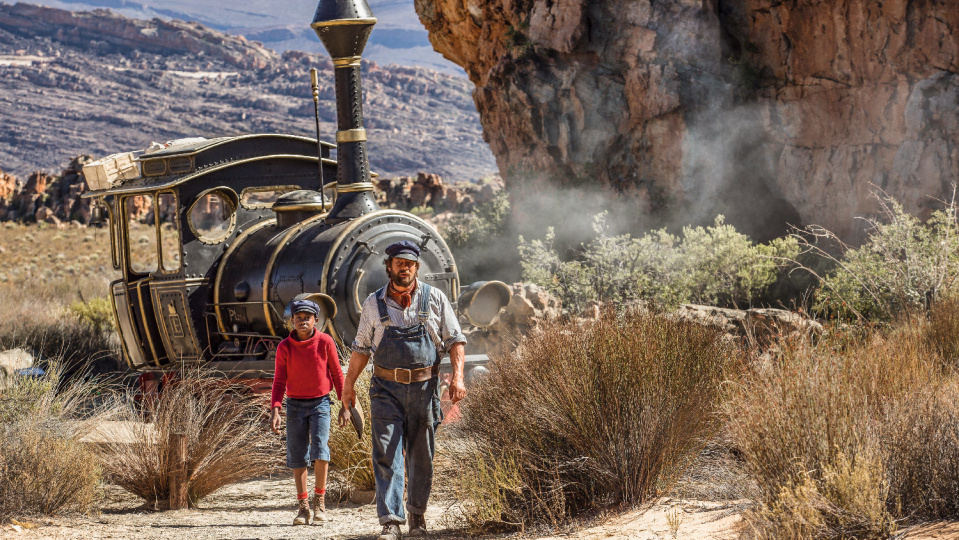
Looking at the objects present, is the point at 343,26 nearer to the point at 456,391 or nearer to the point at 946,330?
the point at 456,391

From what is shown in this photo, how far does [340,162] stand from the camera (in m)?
10.7

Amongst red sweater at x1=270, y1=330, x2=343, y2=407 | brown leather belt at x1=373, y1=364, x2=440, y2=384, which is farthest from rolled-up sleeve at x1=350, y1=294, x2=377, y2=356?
red sweater at x1=270, y1=330, x2=343, y2=407

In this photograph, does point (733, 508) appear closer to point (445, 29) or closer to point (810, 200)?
point (810, 200)

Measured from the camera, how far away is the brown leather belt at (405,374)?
6.20 metres

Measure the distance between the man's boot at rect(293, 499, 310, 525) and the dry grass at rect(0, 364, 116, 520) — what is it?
5.82ft

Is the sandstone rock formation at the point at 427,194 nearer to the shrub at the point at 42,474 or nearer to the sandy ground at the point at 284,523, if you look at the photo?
the sandy ground at the point at 284,523

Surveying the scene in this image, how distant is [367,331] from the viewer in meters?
6.33

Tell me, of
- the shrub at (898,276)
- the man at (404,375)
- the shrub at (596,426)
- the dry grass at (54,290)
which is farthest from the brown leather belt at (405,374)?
the shrub at (898,276)

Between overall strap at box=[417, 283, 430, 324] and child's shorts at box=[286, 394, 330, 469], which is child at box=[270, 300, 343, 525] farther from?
overall strap at box=[417, 283, 430, 324]

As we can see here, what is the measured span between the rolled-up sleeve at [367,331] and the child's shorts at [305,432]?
981mm

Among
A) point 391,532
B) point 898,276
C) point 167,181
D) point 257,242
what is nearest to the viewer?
point 391,532

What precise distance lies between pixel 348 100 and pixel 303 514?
16.8 ft

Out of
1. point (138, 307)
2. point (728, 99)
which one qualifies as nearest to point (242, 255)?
point (138, 307)

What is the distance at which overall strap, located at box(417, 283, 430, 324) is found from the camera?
6293 mm
